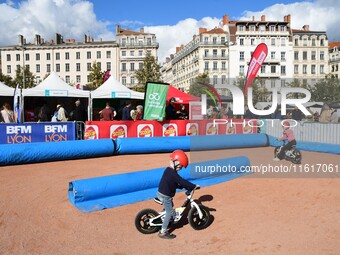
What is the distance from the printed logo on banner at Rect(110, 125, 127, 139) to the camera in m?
15.7

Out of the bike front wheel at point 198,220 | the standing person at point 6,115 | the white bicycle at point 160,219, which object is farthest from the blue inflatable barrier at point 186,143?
the bike front wheel at point 198,220

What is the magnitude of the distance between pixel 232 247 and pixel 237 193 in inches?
123

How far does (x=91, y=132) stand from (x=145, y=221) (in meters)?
10.2

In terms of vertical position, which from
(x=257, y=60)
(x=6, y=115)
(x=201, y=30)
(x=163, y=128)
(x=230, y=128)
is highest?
(x=201, y=30)

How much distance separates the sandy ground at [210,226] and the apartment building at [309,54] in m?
73.8

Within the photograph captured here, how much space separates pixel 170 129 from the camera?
1705 cm

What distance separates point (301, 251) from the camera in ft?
16.4

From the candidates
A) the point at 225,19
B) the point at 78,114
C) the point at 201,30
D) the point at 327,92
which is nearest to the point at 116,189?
the point at 78,114

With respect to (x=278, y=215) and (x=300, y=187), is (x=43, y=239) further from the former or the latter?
(x=300, y=187)

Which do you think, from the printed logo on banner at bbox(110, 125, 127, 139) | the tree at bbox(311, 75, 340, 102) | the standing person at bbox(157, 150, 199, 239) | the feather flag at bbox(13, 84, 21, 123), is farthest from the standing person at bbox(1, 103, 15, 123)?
the tree at bbox(311, 75, 340, 102)

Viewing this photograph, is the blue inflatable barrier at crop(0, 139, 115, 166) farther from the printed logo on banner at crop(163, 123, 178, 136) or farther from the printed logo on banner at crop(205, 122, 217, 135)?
the printed logo on banner at crop(205, 122, 217, 135)

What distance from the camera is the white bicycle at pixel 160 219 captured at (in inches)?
221

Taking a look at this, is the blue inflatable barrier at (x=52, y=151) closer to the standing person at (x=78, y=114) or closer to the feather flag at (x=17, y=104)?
the standing person at (x=78, y=114)

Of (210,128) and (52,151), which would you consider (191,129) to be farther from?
(52,151)
